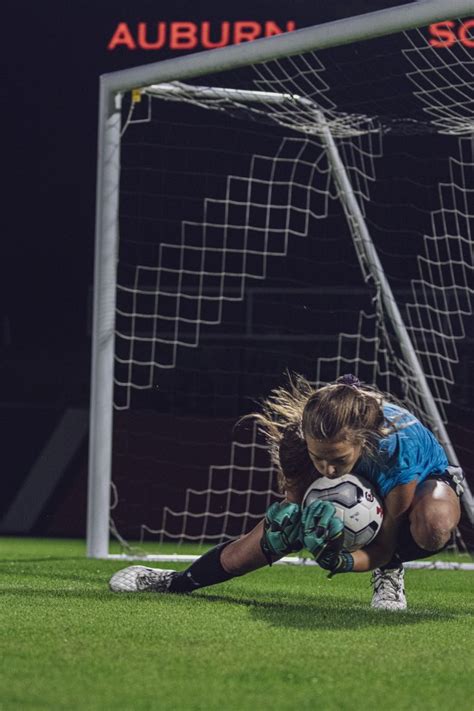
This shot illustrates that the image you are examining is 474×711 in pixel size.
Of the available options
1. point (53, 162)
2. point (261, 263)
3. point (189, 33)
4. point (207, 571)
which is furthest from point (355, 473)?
point (53, 162)

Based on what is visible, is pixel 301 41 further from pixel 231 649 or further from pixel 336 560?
pixel 231 649

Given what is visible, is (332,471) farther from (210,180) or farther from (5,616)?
(210,180)

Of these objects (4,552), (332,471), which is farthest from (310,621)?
(4,552)

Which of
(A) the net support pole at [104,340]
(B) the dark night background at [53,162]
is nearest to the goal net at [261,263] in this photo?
(A) the net support pole at [104,340]

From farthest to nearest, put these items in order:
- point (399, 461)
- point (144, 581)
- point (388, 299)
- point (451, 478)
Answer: point (388, 299)
point (144, 581)
point (451, 478)
point (399, 461)

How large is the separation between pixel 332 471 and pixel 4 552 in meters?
4.05

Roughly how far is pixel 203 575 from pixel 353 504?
746 mm

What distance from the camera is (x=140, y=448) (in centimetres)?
1037

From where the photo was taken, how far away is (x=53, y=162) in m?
14.8

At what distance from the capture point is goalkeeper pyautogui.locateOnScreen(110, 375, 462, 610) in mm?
3799

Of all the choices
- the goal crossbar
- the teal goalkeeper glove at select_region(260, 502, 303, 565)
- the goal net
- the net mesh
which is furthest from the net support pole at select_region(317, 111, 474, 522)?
the teal goalkeeper glove at select_region(260, 502, 303, 565)

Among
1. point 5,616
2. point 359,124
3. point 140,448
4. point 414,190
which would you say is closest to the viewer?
point 5,616

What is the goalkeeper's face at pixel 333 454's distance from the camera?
12.5 ft

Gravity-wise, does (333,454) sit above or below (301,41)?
below
